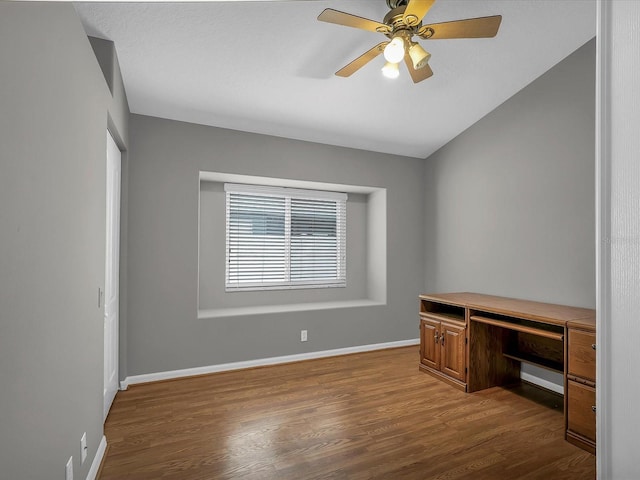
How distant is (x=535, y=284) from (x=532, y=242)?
401mm

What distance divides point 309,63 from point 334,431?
280 cm

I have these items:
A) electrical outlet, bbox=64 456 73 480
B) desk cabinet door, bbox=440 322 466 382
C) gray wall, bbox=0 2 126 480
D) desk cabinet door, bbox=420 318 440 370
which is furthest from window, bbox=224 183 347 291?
electrical outlet, bbox=64 456 73 480

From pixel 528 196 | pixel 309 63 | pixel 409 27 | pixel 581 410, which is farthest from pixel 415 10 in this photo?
pixel 581 410

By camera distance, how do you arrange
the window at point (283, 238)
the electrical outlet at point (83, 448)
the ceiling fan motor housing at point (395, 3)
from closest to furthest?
the electrical outlet at point (83, 448) → the ceiling fan motor housing at point (395, 3) → the window at point (283, 238)

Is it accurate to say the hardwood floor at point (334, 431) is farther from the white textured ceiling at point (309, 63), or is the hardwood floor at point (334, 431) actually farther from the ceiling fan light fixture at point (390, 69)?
the white textured ceiling at point (309, 63)

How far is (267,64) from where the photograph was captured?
2.92 metres

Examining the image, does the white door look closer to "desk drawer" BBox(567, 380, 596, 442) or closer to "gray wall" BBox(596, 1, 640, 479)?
"gray wall" BBox(596, 1, 640, 479)

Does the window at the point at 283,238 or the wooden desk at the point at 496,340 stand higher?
the window at the point at 283,238

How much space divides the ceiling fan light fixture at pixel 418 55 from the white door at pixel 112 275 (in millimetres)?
2268

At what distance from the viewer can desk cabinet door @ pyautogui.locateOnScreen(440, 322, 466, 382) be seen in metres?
3.31

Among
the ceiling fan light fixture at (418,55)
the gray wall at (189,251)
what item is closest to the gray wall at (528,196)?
the gray wall at (189,251)

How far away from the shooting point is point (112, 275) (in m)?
3.02

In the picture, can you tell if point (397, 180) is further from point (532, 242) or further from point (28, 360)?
point (28, 360)

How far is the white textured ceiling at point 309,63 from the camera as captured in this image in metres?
2.46
